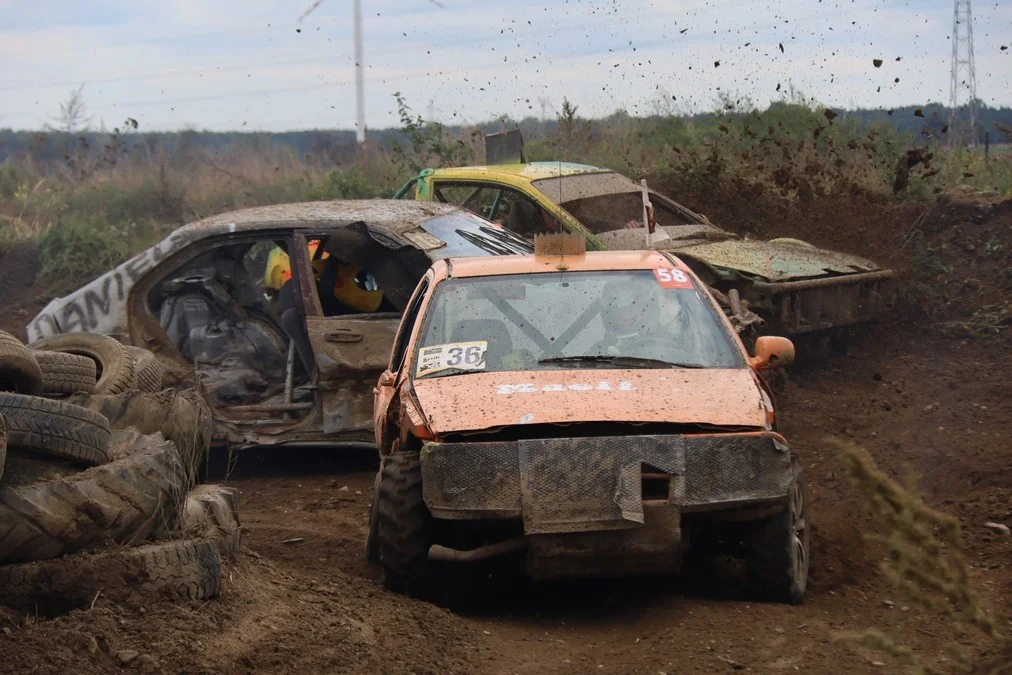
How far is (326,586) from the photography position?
220 inches

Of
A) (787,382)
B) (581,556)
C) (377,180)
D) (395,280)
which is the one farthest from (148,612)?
(377,180)

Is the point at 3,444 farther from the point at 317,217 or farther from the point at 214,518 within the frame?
the point at 317,217

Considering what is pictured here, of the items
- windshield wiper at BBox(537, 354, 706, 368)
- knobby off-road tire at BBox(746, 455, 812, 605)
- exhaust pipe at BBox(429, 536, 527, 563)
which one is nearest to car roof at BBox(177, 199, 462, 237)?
windshield wiper at BBox(537, 354, 706, 368)

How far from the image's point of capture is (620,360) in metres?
5.97

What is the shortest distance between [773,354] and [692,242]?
506 cm

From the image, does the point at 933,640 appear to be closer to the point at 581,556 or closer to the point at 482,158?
the point at 581,556

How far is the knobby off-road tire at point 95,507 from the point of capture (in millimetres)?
4566

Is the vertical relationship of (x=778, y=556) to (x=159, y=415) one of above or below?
below

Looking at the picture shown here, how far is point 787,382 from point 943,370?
155cm

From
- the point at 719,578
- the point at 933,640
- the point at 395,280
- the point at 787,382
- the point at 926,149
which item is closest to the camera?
the point at 933,640

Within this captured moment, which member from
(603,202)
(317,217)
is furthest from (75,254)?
(317,217)

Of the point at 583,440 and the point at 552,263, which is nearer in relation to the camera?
the point at 583,440

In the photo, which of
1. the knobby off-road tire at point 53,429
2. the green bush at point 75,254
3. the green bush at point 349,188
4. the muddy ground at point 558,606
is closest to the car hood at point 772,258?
the muddy ground at point 558,606

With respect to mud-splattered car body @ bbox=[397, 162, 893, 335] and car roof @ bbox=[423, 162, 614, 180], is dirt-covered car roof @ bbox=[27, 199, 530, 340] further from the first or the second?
car roof @ bbox=[423, 162, 614, 180]
